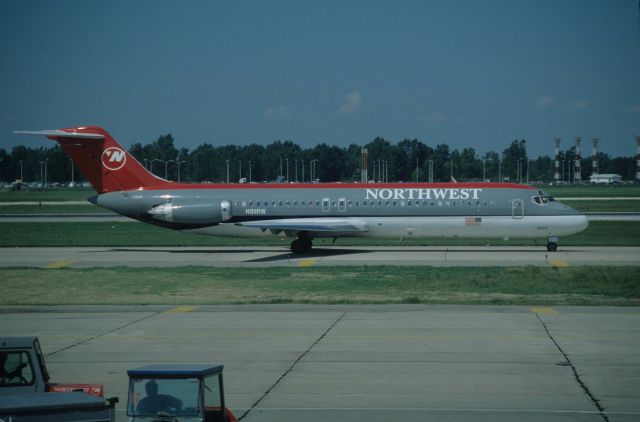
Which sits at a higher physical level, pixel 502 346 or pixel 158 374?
pixel 158 374

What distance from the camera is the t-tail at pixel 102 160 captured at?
1906 inches

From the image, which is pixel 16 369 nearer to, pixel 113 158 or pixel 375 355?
pixel 375 355

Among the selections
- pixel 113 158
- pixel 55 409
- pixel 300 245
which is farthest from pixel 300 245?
pixel 55 409

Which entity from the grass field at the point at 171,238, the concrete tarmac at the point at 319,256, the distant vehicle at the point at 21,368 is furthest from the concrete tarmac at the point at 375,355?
the grass field at the point at 171,238

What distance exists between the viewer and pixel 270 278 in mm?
35844

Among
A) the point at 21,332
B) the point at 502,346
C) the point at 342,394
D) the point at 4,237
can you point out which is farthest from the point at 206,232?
the point at 342,394

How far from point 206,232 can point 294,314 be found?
2218 centimetres

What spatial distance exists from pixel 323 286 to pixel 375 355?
1301 centimetres

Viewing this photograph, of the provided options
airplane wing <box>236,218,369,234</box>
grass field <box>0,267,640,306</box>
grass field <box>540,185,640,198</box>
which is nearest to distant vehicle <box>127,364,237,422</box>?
grass field <box>0,267,640,306</box>

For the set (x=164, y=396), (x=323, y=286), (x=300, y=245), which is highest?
(x=164, y=396)

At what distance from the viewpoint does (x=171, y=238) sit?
5872 centimetres

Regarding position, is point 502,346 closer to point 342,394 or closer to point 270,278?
point 342,394

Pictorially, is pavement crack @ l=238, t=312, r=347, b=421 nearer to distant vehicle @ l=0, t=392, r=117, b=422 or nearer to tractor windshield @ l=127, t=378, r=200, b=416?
tractor windshield @ l=127, t=378, r=200, b=416

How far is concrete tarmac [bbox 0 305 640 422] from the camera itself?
15.8 metres
